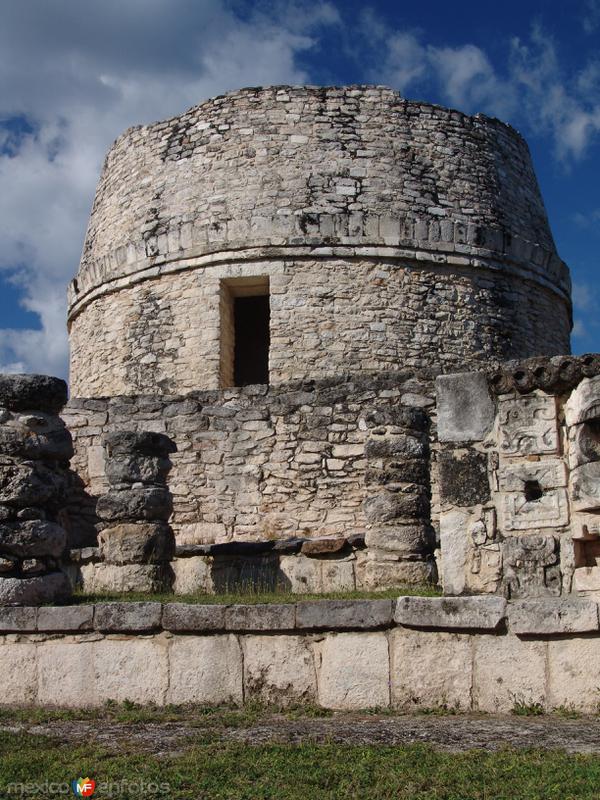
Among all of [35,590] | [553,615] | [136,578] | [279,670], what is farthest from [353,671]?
[136,578]

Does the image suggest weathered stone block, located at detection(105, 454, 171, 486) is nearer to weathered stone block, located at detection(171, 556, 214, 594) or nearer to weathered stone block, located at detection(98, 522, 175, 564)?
weathered stone block, located at detection(98, 522, 175, 564)

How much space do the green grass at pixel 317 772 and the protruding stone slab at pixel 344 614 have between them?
1127 millimetres

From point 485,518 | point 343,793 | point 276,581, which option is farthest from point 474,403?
point 276,581

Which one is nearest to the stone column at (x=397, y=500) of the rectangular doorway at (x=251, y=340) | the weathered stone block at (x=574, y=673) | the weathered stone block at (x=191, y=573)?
the weathered stone block at (x=191, y=573)

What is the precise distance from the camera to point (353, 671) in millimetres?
5480

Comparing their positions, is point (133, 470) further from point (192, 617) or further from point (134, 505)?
point (192, 617)

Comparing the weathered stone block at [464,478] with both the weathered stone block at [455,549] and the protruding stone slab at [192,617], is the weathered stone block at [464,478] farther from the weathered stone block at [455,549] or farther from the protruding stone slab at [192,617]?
the protruding stone slab at [192,617]

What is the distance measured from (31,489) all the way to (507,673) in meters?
3.52

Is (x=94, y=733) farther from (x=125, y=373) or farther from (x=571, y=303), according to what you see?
(x=571, y=303)

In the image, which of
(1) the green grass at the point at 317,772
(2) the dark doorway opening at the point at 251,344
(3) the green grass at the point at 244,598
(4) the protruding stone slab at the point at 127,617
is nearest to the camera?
(1) the green grass at the point at 317,772

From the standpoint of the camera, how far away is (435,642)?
537 cm

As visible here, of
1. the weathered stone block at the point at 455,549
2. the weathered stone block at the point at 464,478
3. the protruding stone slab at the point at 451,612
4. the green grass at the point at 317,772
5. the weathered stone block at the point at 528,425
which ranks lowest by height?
the green grass at the point at 317,772

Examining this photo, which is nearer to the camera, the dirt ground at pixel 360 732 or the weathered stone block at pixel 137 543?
the dirt ground at pixel 360 732

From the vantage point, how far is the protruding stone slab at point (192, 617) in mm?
5699
